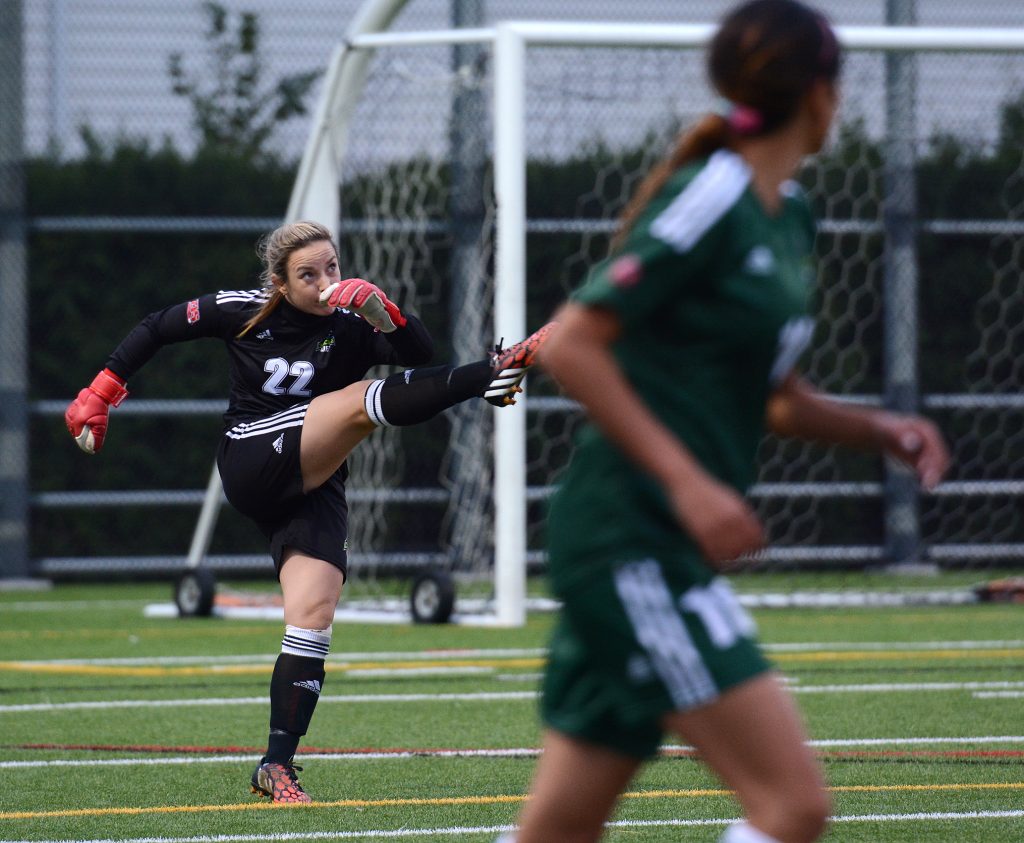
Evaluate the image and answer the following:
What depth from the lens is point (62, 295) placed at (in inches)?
583

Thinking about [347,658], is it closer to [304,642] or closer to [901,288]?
[304,642]

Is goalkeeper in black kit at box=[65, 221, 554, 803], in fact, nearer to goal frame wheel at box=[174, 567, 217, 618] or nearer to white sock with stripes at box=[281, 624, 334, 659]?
white sock with stripes at box=[281, 624, 334, 659]

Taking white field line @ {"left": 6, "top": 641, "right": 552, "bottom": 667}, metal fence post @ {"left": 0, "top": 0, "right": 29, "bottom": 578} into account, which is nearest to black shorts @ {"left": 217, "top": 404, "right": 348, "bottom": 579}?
white field line @ {"left": 6, "top": 641, "right": 552, "bottom": 667}

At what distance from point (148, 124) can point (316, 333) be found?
9.50m

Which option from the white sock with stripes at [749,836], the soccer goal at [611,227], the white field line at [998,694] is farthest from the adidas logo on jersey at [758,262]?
the soccer goal at [611,227]

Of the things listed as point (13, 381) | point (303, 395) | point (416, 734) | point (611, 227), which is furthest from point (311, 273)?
point (13, 381)

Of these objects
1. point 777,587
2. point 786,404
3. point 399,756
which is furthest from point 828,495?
point 786,404

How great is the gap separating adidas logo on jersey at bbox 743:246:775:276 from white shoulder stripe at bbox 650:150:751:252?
0.08 metres

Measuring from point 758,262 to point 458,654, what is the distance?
6962mm

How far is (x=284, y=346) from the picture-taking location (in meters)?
6.13

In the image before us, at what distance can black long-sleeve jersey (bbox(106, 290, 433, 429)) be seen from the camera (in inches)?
241

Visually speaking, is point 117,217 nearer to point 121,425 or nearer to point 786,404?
point 121,425

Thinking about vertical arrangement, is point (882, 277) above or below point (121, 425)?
above

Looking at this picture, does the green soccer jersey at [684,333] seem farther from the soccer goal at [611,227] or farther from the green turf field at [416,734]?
the soccer goal at [611,227]
